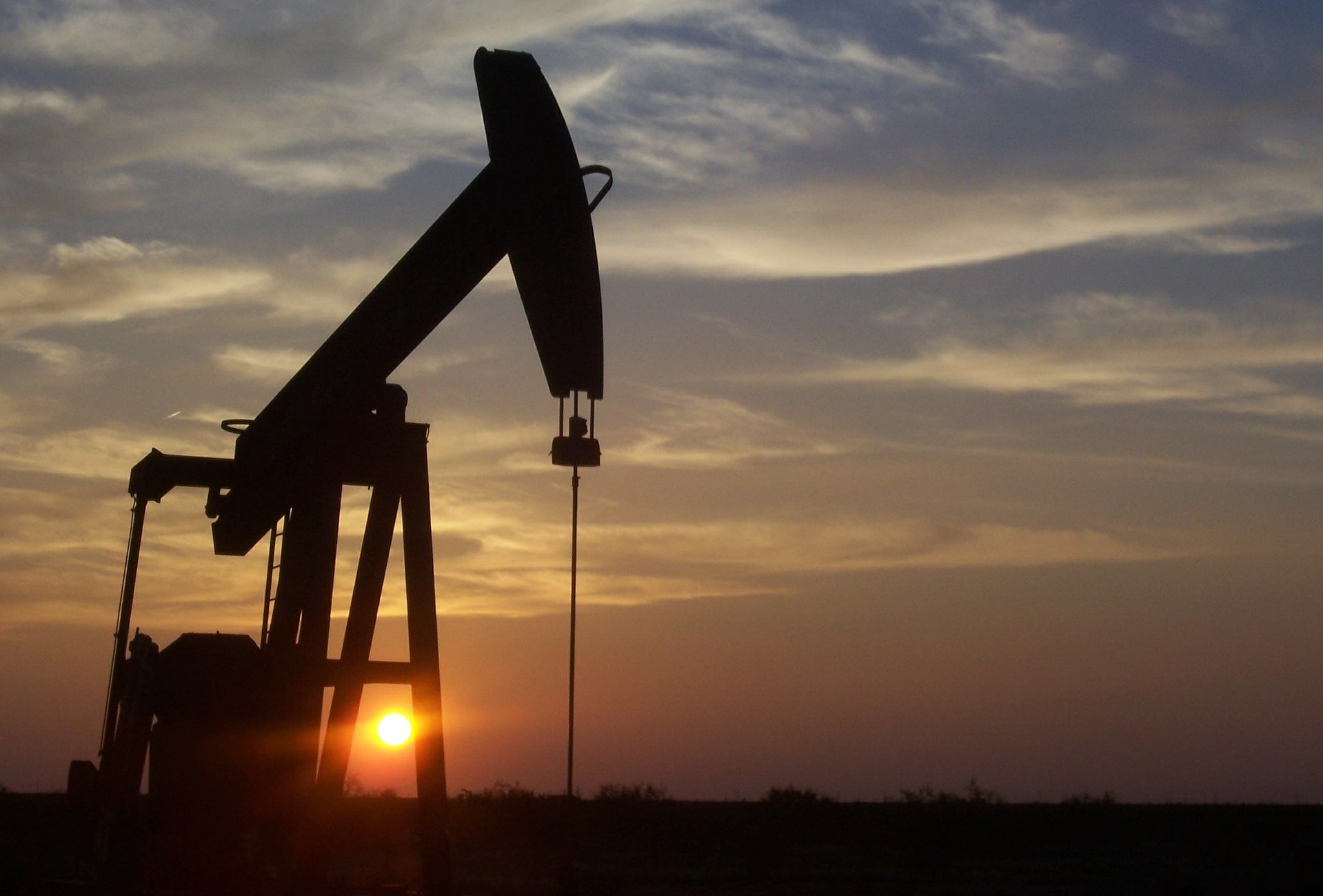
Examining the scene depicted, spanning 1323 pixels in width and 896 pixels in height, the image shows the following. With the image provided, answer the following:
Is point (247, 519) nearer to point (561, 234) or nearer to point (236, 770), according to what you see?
point (236, 770)

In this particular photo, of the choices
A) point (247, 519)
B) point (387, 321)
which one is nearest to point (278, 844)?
point (247, 519)

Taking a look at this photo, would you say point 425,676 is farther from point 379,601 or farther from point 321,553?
point 321,553

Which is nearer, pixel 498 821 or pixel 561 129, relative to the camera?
pixel 561 129

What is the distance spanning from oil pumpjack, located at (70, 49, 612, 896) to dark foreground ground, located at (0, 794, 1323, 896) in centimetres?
381

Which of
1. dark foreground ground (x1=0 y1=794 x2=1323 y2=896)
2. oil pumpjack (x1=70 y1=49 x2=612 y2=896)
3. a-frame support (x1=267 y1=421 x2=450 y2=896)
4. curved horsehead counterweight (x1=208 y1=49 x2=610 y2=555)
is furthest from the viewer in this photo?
dark foreground ground (x1=0 y1=794 x2=1323 y2=896)

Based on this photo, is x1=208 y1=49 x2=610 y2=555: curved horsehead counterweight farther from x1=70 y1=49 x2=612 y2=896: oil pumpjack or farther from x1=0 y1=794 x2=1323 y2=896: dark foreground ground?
x1=0 y1=794 x2=1323 y2=896: dark foreground ground

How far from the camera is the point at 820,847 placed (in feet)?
67.0

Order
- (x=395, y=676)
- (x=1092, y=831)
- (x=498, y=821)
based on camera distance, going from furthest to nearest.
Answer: (x=498, y=821), (x=1092, y=831), (x=395, y=676)

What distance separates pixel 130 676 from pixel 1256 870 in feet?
45.3

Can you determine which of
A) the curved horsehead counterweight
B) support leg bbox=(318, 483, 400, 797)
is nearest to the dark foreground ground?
support leg bbox=(318, 483, 400, 797)

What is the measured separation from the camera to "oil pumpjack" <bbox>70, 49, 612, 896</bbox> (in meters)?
6.93

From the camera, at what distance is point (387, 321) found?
7719 millimetres

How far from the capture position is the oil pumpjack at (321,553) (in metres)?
6.93

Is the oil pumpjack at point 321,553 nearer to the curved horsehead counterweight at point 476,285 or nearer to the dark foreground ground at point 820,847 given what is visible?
the curved horsehead counterweight at point 476,285
